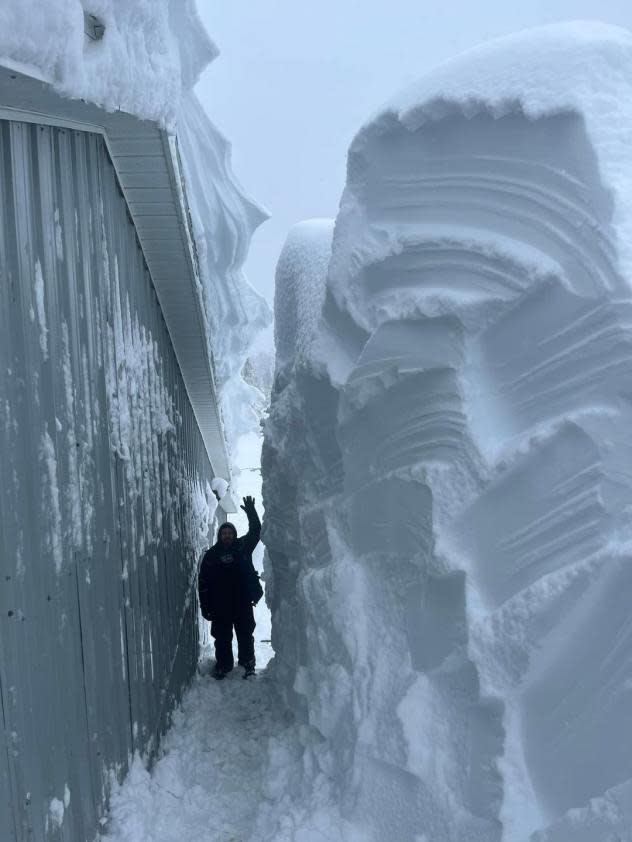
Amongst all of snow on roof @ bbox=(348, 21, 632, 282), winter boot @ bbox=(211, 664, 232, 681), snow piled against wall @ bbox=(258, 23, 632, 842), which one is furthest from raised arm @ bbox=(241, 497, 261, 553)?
snow on roof @ bbox=(348, 21, 632, 282)

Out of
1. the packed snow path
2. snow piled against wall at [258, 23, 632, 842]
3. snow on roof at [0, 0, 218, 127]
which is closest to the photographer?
snow on roof at [0, 0, 218, 127]

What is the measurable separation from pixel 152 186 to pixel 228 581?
10.4ft

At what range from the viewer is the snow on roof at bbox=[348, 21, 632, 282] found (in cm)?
262

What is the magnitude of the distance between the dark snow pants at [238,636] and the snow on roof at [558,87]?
408 centimetres

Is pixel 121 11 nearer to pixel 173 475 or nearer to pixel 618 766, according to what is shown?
pixel 618 766

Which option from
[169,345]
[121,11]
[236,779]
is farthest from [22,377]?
[169,345]

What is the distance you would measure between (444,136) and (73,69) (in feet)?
5.24

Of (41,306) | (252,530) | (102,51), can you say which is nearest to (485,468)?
(41,306)

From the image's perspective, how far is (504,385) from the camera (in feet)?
9.16

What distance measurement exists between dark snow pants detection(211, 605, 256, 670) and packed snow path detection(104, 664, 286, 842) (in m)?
0.60

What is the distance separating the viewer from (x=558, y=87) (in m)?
2.72

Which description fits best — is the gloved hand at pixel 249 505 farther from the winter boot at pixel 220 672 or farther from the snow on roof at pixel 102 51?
the snow on roof at pixel 102 51

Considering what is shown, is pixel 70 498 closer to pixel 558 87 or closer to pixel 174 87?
pixel 174 87

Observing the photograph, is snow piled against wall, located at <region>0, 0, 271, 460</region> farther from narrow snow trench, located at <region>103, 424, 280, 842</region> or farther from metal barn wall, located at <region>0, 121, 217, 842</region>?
narrow snow trench, located at <region>103, 424, 280, 842</region>
